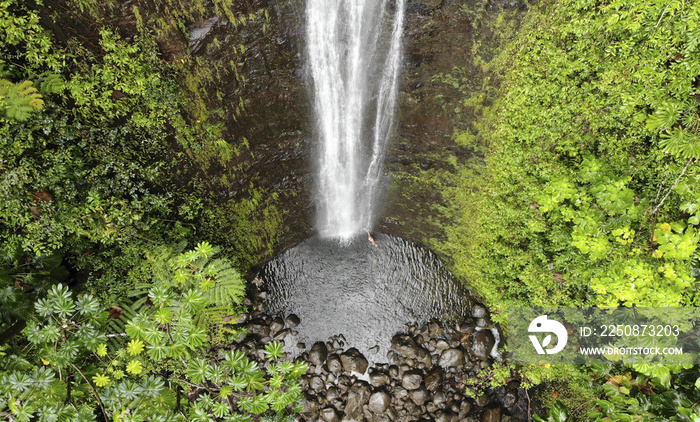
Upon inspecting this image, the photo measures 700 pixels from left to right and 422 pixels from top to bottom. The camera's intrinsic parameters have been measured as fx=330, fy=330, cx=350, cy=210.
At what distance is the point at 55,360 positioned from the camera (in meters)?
2.54

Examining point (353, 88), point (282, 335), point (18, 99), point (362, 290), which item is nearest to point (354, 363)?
point (362, 290)

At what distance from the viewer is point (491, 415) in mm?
6352

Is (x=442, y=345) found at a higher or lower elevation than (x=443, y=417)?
higher

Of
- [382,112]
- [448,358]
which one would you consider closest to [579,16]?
[382,112]

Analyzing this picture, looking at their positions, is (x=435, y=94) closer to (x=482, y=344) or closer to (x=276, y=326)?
(x=482, y=344)

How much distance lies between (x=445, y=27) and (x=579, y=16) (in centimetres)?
150

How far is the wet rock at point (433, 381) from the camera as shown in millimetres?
6766

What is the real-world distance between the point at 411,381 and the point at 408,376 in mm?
106

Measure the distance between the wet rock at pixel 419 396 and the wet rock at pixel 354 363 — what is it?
1096 mm

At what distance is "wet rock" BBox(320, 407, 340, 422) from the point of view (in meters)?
6.65

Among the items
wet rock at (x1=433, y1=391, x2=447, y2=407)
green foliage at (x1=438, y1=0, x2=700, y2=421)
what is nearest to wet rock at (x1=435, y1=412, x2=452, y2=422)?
wet rock at (x1=433, y1=391, x2=447, y2=407)

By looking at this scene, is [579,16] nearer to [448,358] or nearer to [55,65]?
[55,65]

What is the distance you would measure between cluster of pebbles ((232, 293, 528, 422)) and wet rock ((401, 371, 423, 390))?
19 mm

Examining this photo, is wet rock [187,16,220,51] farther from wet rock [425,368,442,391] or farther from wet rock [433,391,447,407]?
wet rock [433,391,447,407]
